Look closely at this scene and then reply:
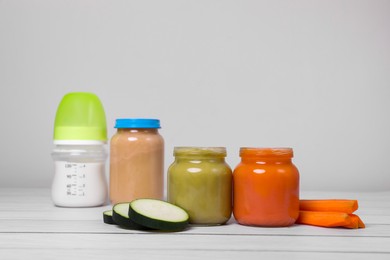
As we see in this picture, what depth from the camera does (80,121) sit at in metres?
1.25

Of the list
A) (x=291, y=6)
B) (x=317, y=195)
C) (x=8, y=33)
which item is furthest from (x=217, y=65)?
(x=8, y=33)

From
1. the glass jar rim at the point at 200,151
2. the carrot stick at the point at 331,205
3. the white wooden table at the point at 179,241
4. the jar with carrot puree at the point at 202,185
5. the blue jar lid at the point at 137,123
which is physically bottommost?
the white wooden table at the point at 179,241

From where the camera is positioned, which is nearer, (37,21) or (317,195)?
(317,195)

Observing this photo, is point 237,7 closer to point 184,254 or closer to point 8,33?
point 8,33

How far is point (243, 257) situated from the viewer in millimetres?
713

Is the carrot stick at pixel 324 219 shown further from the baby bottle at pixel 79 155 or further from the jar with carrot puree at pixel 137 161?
the baby bottle at pixel 79 155

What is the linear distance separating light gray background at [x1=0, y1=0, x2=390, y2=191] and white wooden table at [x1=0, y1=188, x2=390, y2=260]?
65cm

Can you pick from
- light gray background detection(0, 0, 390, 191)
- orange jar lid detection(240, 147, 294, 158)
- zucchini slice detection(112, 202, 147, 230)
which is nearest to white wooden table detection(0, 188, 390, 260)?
zucchini slice detection(112, 202, 147, 230)

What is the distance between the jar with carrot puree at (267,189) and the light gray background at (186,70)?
2.45 feet

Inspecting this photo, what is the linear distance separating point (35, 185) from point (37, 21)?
509 millimetres

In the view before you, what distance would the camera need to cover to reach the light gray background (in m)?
1.69

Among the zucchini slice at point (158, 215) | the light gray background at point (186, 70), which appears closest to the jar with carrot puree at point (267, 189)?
the zucchini slice at point (158, 215)

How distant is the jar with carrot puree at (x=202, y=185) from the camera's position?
3.11ft

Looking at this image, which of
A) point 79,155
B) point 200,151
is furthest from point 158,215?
point 79,155
